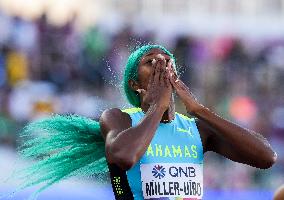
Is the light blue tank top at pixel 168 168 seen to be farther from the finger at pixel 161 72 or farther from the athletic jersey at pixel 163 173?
the finger at pixel 161 72

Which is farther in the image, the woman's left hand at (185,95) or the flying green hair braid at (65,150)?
the flying green hair braid at (65,150)

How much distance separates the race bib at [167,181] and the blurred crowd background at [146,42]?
224 inches

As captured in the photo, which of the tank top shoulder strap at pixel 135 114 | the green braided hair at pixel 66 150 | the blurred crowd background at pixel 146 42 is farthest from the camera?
the blurred crowd background at pixel 146 42

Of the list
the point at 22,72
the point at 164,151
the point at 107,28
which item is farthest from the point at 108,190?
the point at 164,151

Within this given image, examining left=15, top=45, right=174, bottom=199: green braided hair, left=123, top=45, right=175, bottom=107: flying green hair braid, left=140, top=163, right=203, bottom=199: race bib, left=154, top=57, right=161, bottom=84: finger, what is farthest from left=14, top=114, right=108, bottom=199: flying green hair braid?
left=154, top=57, right=161, bottom=84: finger

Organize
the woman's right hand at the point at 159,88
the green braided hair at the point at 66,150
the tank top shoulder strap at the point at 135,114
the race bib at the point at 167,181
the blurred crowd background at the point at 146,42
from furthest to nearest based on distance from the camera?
1. the blurred crowd background at the point at 146,42
2. the green braided hair at the point at 66,150
3. the tank top shoulder strap at the point at 135,114
4. the race bib at the point at 167,181
5. the woman's right hand at the point at 159,88

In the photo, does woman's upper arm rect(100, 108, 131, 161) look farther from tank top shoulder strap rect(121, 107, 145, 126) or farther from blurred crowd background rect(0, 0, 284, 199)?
blurred crowd background rect(0, 0, 284, 199)

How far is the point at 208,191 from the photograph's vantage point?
1048 cm

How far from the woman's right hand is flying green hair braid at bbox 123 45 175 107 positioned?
0.70 ft

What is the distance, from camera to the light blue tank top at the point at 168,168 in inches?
162

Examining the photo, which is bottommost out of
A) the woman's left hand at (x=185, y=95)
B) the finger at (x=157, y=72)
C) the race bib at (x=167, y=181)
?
the race bib at (x=167, y=181)

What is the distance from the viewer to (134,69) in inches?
173

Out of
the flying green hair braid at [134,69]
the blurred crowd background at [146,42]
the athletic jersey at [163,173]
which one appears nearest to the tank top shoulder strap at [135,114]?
the athletic jersey at [163,173]

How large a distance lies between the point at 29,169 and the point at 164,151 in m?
1.05
